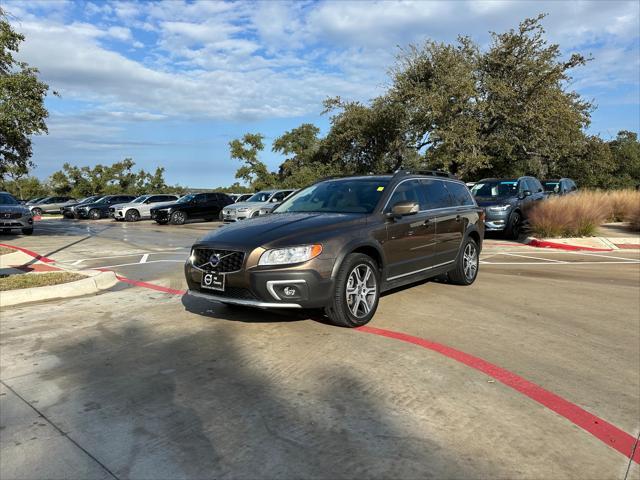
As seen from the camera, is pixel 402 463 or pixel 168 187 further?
pixel 168 187

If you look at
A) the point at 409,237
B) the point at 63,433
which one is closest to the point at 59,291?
the point at 63,433

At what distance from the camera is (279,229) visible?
5.37 meters

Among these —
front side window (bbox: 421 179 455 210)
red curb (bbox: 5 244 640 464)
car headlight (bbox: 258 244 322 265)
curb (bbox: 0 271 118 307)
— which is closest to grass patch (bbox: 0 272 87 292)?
curb (bbox: 0 271 118 307)

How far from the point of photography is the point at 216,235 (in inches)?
222

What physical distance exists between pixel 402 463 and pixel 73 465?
71.3 inches

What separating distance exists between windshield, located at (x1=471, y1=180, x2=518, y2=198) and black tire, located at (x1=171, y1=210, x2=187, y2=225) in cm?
1558

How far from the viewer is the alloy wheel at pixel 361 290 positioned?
5355mm

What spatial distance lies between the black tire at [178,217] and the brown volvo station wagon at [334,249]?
66.9 feet

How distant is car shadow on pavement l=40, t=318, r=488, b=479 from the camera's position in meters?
2.85

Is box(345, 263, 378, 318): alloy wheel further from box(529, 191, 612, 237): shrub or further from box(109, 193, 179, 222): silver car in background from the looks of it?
box(109, 193, 179, 222): silver car in background

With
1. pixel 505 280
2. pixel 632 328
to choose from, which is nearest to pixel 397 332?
pixel 632 328

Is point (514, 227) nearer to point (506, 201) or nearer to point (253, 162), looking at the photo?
point (506, 201)

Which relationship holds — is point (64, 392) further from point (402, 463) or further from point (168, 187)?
point (168, 187)

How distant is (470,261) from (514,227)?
27.1 ft
